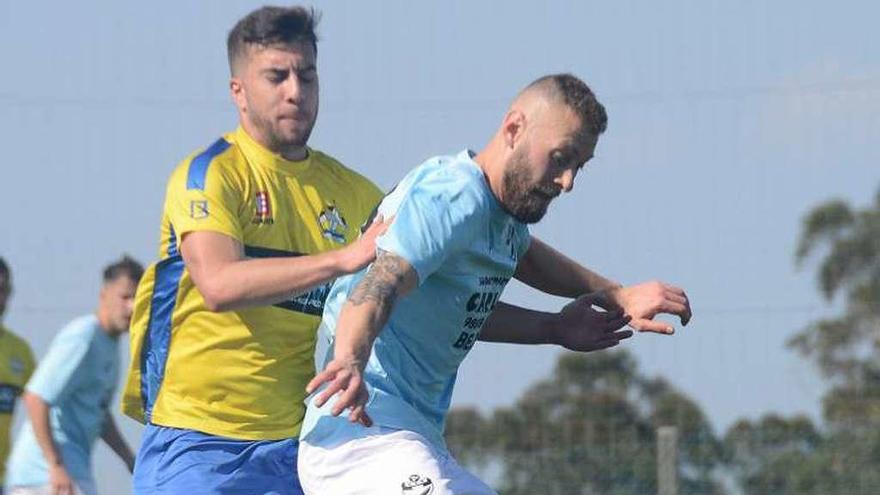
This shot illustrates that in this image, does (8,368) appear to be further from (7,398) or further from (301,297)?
(301,297)

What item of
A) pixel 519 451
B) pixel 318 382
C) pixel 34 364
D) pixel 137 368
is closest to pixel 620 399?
pixel 519 451

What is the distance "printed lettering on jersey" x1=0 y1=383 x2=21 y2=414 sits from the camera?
1119cm

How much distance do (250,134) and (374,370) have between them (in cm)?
105

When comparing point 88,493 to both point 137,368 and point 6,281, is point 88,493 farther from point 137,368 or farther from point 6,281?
point 137,368

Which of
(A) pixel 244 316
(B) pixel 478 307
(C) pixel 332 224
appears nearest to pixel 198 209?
(A) pixel 244 316

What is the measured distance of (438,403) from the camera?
19.7ft

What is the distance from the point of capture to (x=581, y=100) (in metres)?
5.78

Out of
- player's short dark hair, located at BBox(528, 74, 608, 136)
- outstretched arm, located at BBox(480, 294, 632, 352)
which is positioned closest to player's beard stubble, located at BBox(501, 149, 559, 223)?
player's short dark hair, located at BBox(528, 74, 608, 136)

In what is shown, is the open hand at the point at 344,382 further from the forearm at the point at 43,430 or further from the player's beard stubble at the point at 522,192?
the forearm at the point at 43,430

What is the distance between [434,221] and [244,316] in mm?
997

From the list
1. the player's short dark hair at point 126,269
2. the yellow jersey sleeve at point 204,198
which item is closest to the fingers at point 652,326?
the yellow jersey sleeve at point 204,198

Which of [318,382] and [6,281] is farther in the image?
[6,281]

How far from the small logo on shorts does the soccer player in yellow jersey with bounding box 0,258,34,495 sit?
227 inches

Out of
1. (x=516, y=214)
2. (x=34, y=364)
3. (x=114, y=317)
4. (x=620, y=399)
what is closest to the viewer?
(x=516, y=214)
